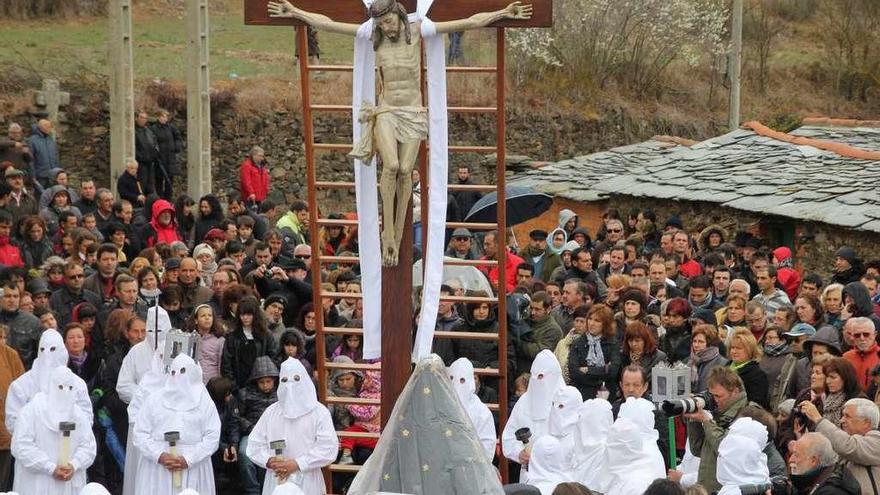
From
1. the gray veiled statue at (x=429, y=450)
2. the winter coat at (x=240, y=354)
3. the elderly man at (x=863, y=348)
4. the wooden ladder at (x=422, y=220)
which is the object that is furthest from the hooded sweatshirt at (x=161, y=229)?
the gray veiled statue at (x=429, y=450)

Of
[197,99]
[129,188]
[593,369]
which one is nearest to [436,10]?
[593,369]

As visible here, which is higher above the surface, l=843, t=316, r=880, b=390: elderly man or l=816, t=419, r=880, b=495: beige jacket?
l=843, t=316, r=880, b=390: elderly man

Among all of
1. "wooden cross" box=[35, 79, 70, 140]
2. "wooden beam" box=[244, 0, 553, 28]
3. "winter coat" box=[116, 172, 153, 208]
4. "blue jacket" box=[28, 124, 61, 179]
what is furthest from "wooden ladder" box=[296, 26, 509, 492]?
"wooden cross" box=[35, 79, 70, 140]

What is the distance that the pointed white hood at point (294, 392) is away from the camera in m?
13.4

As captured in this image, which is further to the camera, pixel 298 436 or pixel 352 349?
pixel 352 349

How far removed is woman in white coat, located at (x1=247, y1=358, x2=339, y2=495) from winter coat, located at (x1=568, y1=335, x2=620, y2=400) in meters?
1.91

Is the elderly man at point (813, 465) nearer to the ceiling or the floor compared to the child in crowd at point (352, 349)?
nearer to the floor

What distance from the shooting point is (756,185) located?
928 inches

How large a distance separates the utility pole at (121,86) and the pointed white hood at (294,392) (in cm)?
1162

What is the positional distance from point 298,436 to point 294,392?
1.07 feet

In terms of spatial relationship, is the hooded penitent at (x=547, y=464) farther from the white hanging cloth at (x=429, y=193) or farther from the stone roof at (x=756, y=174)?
the stone roof at (x=756, y=174)

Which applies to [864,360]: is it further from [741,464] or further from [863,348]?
[741,464]

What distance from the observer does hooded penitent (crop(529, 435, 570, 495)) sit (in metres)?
12.3

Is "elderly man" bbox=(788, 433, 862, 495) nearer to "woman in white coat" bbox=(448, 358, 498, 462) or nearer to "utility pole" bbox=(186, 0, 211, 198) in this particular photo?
"woman in white coat" bbox=(448, 358, 498, 462)
